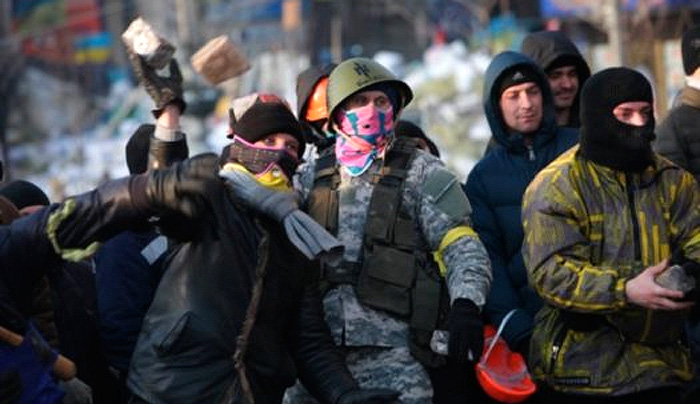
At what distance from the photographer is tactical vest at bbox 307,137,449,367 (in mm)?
5691

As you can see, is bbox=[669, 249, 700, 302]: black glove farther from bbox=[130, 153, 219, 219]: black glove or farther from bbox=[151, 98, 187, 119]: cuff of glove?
bbox=[151, 98, 187, 119]: cuff of glove

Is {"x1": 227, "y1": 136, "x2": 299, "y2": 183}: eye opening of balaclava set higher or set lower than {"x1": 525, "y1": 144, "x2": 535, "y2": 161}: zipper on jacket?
higher

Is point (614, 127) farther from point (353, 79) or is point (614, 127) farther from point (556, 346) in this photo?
point (353, 79)

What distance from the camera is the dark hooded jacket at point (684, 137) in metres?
6.94

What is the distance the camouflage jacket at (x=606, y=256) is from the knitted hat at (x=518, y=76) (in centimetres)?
128

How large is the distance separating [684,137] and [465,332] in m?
2.13

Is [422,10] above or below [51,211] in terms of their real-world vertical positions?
below

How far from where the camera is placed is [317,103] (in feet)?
23.0

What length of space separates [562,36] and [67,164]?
23029 mm

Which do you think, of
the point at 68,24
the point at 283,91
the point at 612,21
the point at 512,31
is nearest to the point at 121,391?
the point at 612,21

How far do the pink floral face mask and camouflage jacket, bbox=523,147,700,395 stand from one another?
62 centimetres

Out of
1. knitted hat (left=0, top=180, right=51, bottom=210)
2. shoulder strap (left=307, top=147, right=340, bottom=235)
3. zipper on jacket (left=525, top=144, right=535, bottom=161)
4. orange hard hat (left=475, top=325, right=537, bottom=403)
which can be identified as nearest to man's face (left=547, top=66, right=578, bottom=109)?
zipper on jacket (left=525, top=144, right=535, bottom=161)

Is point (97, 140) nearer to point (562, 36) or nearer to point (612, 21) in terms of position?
point (612, 21)

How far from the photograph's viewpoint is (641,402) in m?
5.59
